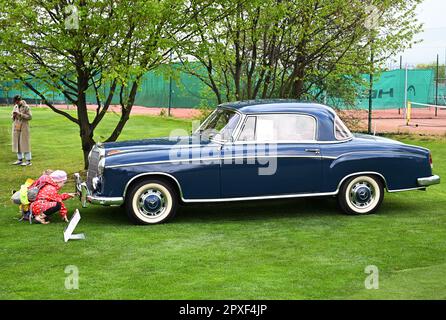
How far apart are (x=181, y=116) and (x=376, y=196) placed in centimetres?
2063

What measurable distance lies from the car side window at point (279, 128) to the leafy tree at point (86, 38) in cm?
270

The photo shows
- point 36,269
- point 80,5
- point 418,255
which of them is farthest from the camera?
point 80,5

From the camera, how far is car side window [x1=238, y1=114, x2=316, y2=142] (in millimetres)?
8766

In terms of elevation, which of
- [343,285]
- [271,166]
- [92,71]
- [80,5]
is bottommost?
[343,285]

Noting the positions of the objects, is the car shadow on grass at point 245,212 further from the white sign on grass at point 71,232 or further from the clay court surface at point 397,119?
the clay court surface at point 397,119

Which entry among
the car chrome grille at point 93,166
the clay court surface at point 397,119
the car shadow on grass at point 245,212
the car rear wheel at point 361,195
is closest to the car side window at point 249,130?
the car shadow on grass at point 245,212

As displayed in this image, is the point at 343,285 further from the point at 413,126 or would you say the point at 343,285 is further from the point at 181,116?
the point at 181,116

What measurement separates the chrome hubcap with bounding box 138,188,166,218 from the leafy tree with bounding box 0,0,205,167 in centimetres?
273

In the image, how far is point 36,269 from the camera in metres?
6.41

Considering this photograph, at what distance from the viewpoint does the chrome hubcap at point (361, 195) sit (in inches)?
354

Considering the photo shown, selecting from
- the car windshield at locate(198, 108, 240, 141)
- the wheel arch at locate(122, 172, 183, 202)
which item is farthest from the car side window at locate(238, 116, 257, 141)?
the wheel arch at locate(122, 172, 183, 202)

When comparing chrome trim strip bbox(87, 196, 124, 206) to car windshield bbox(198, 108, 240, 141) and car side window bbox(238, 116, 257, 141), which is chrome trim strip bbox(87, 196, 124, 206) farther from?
car side window bbox(238, 116, 257, 141)

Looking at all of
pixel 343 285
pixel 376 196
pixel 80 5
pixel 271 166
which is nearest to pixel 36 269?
pixel 343 285

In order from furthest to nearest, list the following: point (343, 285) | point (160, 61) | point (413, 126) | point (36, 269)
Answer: point (413, 126)
point (160, 61)
point (36, 269)
point (343, 285)
